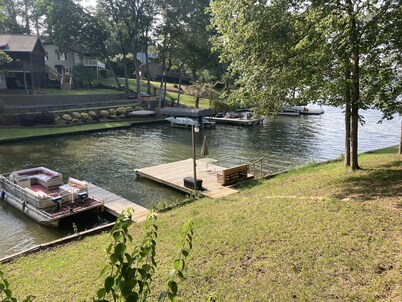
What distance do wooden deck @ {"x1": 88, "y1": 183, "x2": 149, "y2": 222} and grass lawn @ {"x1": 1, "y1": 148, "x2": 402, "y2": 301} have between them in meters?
1.61

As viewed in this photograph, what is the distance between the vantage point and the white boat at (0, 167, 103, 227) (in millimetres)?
12680

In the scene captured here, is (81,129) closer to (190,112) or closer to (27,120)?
(27,120)

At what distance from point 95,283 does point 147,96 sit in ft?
138

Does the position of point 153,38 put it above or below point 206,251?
above

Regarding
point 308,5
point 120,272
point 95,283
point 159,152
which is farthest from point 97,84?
point 120,272

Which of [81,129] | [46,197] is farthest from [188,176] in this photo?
[81,129]

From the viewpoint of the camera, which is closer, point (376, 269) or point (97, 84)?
point (376, 269)

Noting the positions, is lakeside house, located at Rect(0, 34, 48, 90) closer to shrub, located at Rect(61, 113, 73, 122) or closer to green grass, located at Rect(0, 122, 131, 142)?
shrub, located at Rect(61, 113, 73, 122)

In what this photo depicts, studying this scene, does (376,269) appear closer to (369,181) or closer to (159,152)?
(369,181)

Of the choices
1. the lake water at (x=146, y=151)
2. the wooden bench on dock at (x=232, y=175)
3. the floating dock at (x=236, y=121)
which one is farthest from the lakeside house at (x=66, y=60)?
the wooden bench on dock at (x=232, y=175)

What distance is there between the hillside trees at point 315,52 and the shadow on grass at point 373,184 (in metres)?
1.17

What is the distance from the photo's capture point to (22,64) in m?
42.4

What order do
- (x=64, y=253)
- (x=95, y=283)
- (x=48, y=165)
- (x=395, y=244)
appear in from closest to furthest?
(x=395, y=244)
(x=95, y=283)
(x=64, y=253)
(x=48, y=165)

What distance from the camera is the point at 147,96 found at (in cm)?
4716
